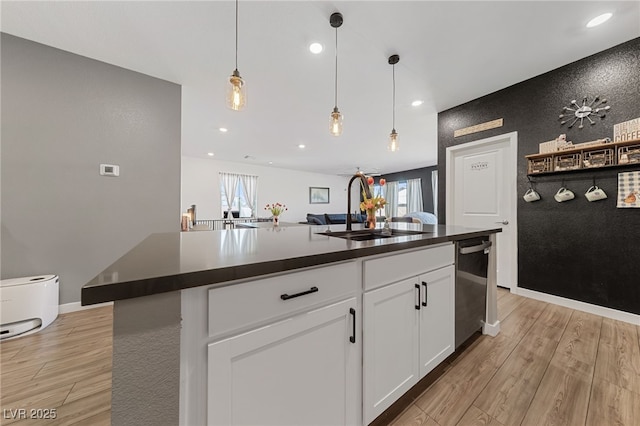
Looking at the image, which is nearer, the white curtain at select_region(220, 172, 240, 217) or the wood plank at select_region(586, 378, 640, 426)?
the wood plank at select_region(586, 378, 640, 426)

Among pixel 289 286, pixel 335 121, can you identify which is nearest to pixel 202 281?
pixel 289 286

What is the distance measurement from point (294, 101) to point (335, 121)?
1.57 m

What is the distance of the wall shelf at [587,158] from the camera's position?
205 centimetres

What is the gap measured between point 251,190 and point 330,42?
241 inches

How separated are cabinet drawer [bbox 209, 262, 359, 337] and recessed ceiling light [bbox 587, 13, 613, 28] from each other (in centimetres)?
288

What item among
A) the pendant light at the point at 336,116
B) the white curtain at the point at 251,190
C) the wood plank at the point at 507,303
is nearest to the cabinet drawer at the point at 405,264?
the pendant light at the point at 336,116

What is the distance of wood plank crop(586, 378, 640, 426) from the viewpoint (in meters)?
1.12

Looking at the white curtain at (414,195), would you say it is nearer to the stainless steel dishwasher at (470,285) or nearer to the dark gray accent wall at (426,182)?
the dark gray accent wall at (426,182)

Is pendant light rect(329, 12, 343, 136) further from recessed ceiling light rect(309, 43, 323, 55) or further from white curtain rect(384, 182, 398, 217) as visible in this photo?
white curtain rect(384, 182, 398, 217)

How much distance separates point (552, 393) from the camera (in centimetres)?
129

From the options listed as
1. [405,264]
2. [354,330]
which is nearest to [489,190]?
[405,264]

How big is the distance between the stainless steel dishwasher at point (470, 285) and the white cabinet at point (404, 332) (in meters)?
0.10

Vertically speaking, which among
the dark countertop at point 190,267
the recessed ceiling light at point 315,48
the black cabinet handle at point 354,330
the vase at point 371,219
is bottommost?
the black cabinet handle at point 354,330

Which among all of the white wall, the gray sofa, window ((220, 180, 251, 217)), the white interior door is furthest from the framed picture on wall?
the white interior door
